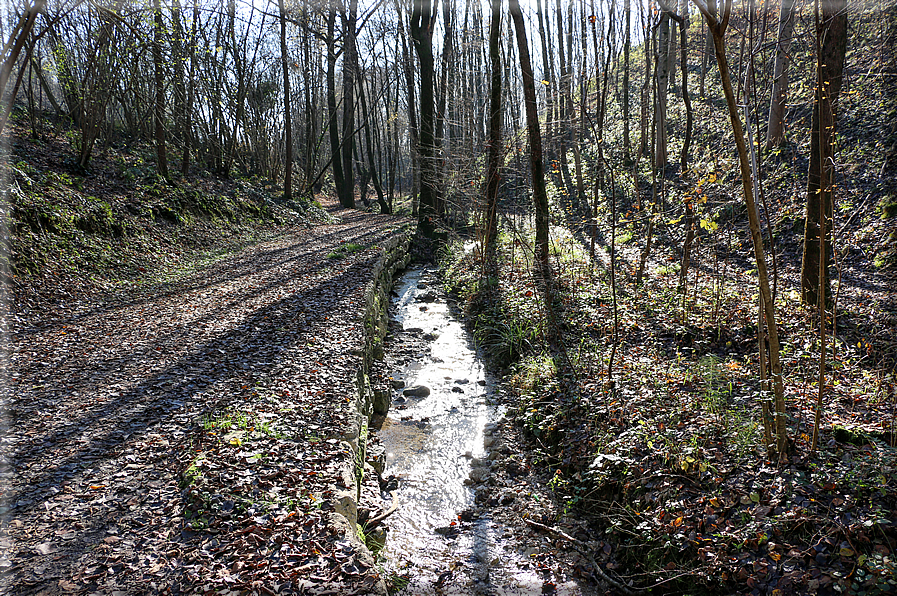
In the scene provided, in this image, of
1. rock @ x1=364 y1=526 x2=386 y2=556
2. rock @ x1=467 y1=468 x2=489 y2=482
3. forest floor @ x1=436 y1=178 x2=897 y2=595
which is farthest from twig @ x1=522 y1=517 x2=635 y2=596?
rock @ x1=364 y1=526 x2=386 y2=556

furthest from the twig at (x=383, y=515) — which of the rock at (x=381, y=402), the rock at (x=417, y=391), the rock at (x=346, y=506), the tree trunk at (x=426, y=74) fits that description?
the tree trunk at (x=426, y=74)

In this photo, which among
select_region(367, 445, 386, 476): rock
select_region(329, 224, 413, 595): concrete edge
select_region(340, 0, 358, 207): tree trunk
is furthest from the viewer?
select_region(340, 0, 358, 207): tree trunk

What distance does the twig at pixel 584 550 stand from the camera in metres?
3.42

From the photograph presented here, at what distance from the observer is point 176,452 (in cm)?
388

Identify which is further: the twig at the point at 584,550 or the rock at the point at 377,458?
the rock at the point at 377,458

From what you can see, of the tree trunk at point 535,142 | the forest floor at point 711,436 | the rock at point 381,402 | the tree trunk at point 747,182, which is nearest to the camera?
the tree trunk at point 747,182

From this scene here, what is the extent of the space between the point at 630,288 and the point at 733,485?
5341 mm

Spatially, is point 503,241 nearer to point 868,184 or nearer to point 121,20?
point 868,184

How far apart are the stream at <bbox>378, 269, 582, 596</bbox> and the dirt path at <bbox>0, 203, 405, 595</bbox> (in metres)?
0.89

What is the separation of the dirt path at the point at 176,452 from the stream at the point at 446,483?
0.89m

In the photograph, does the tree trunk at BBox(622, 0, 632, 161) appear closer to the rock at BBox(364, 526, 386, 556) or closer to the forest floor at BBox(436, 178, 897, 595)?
the forest floor at BBox(436, 178, 897, 595)

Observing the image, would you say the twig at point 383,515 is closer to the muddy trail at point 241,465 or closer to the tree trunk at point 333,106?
the muddy trail at point 241,465

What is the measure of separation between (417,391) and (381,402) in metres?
0.74

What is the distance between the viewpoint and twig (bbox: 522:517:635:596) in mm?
3422
